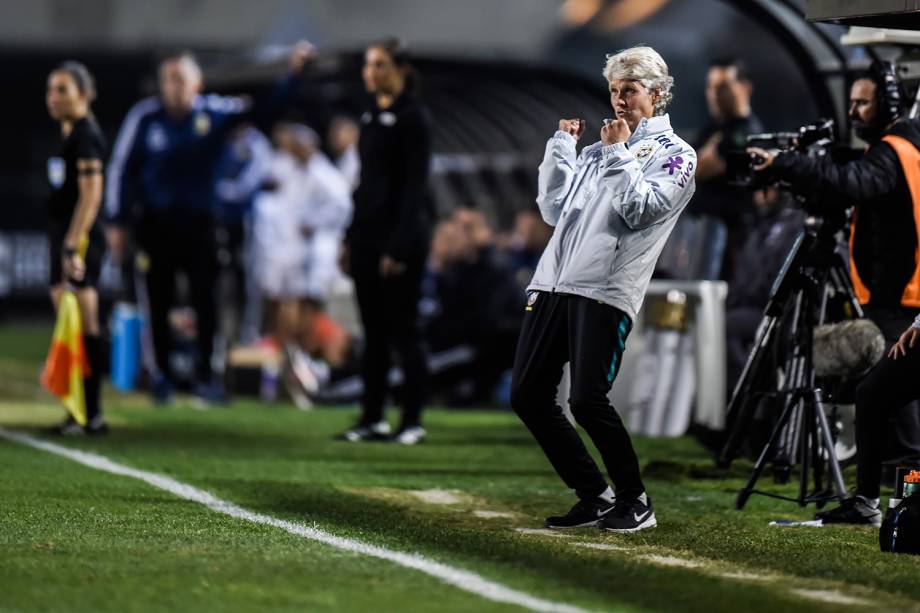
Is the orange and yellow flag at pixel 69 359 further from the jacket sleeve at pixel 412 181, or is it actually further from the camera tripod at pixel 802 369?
the camera tripod at pixel 802 369

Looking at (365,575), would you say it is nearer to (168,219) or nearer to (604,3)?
(168,219)

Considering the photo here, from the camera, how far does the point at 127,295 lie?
16016 millimetres

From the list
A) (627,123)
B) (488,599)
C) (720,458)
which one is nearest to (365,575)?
(488,599)

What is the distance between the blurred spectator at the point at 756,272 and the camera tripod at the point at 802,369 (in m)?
1.46

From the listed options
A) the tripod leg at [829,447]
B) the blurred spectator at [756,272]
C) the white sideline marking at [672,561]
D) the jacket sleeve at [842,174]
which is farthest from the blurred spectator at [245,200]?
the white sideline marking at [672,561]

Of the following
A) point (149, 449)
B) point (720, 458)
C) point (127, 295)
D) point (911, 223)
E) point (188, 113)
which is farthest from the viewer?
point (127, 295)

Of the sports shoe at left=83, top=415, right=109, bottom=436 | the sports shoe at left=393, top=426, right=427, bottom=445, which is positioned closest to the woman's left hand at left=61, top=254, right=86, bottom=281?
the sports shoe at left=83, top=415, right=109, bottom=436

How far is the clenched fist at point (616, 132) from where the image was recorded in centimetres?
691

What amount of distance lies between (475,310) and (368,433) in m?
3.03

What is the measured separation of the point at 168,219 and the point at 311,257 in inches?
148

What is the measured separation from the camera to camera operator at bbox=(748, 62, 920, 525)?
24.1ft

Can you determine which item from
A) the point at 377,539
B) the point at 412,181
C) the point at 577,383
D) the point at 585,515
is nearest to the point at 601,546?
the point at 585,515

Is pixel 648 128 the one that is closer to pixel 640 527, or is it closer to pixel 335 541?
pixel 640 527

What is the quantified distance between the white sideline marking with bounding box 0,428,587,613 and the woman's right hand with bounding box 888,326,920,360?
2.08m
